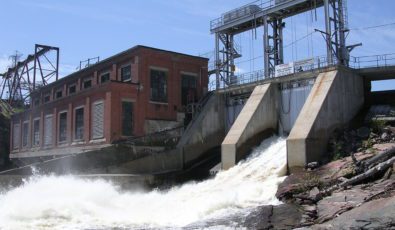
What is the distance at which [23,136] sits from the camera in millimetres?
54906

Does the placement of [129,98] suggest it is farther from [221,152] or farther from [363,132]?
[363,132]

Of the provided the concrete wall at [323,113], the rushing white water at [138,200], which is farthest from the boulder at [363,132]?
the rushing white water at [138,200]

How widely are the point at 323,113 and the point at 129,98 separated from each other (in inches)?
612


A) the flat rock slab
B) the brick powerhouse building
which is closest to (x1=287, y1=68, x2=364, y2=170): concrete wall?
the flat rock slab

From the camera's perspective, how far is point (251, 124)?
1223 inches

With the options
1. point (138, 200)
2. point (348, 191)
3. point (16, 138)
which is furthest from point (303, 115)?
point (16, 138)

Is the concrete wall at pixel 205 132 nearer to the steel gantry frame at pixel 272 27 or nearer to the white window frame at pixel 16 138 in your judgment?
the steel gantry frame at pixel 272 27

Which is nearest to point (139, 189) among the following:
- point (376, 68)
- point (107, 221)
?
point (107, 221)

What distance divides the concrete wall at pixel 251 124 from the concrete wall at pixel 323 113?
418 cm

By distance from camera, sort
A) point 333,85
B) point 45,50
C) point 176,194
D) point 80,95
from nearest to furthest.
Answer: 1. point 176,194
2. point 333,85
3. point 80,95
4. point 45,50

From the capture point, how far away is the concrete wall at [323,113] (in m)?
25.1

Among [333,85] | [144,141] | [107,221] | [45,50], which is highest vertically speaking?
[45,50]

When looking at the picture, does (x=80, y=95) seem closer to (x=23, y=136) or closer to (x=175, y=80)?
(x=175, y=80)

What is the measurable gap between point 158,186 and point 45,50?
38.5 metres
